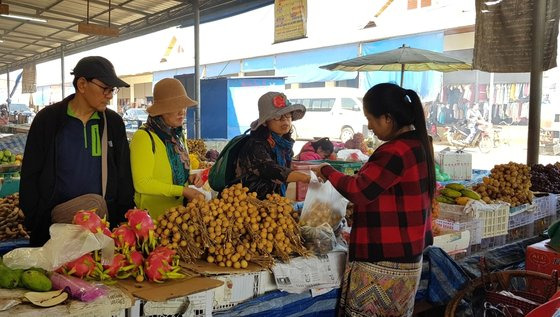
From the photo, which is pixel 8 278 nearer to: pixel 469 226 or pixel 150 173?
pixel 150 173

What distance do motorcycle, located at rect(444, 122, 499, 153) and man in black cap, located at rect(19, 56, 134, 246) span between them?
12170 millimetres

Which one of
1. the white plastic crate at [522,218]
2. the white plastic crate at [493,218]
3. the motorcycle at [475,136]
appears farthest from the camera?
the motorcycle at [475,136]

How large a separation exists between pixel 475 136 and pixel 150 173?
1293 centimetres

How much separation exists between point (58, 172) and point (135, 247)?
23.7 inches

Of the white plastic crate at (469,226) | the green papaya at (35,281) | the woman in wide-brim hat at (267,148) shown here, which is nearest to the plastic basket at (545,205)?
the white plastic crate at (469,226)

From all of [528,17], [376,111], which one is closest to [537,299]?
[376,111]

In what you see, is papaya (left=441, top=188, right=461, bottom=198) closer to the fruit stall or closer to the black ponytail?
the fruit stall

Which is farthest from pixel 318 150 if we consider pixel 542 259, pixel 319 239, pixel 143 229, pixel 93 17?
pixel 93 17

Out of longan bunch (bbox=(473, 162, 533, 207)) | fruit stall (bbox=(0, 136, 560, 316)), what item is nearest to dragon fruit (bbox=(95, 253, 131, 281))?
fruit stall (bbox=(0, 136, 560, 316))

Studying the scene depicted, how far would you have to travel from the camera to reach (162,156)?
2.54m

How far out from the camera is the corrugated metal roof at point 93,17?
32.6 feet

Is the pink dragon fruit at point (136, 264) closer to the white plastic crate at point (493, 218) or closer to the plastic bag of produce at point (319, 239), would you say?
the plastic bag of produce at point (319, 239)

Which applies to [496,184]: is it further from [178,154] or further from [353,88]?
[353,88]

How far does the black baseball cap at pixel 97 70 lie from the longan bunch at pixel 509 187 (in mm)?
3074
